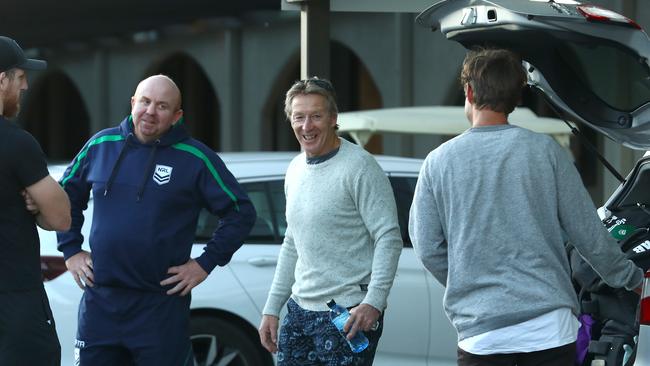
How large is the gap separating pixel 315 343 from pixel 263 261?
245 centimetres

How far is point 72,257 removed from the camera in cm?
527

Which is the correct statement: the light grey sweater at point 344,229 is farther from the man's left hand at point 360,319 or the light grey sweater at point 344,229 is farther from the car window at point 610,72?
the car window at point 610,72

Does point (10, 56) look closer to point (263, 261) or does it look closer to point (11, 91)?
point (11, 91)

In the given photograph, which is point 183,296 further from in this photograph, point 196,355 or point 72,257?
point 196,355

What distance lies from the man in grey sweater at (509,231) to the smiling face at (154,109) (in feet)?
4.56

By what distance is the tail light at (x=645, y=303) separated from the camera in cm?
451

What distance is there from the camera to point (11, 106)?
15.5 ft

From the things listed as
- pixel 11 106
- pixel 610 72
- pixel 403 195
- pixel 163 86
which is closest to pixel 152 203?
pixel 163 86

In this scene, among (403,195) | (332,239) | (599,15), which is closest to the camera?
(599,15)

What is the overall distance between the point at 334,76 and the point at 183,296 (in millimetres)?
19843

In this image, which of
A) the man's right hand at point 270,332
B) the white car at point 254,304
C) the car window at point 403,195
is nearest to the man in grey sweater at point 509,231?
the man's right hand at point 270,332

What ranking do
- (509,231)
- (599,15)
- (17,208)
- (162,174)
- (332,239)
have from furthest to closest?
1. (162,174)
2. (332,239)
3. (17,208)
4. (599,15)
5. (509,231)

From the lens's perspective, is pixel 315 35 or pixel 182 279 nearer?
pixel 182 279

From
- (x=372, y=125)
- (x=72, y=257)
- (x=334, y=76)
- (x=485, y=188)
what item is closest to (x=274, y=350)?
(x=72, y=257)
